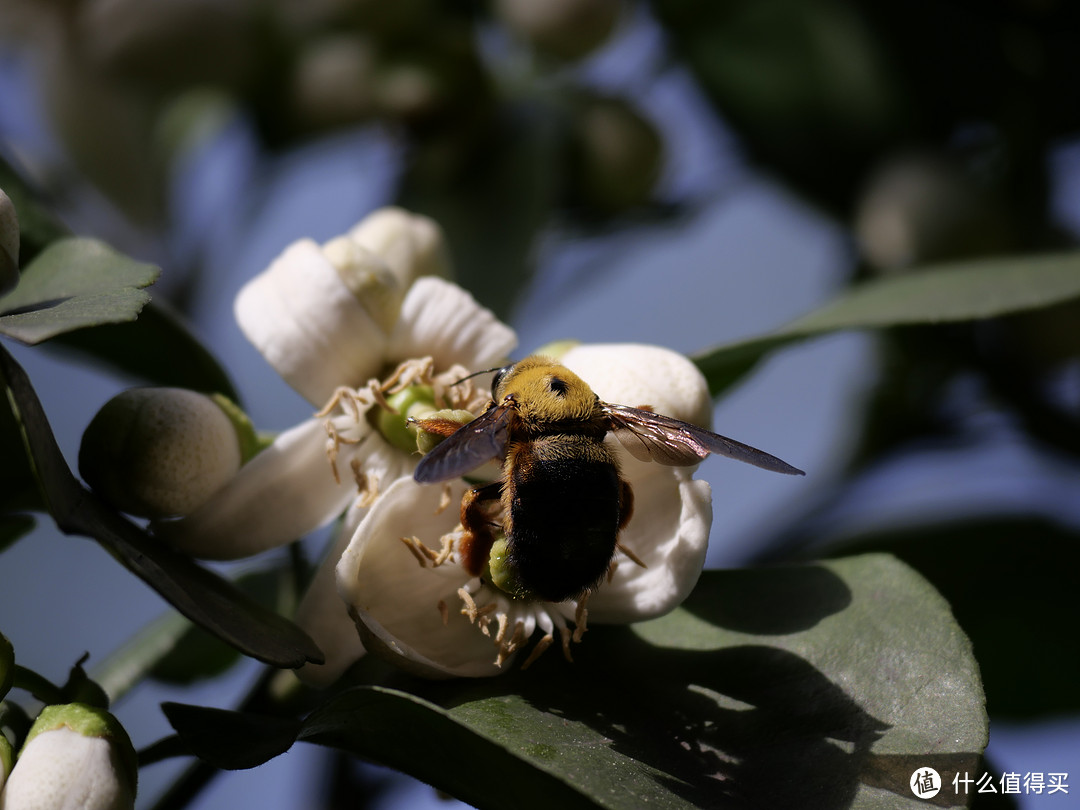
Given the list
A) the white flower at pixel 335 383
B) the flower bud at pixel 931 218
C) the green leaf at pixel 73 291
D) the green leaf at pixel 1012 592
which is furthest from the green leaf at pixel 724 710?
the flower bud at pixel 931 218

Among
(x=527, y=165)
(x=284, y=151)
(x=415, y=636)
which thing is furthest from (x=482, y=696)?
(x=284, y=151)

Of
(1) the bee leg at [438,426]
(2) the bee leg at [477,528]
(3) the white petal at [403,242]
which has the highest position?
(3) the white petal at [403,242]

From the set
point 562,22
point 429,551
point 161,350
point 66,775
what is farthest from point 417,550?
point 562,22

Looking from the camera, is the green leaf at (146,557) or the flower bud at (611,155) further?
the flower bud at (611,155)

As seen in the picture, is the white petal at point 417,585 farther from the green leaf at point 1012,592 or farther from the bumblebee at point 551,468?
the green leaf at point 1012,592

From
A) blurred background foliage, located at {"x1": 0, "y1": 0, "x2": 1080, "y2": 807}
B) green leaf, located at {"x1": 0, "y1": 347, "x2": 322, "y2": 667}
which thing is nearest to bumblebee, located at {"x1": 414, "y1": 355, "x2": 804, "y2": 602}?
green leaf, located at {"x1": 0, "y1": 347, "x2": 322, "y2": 667}
